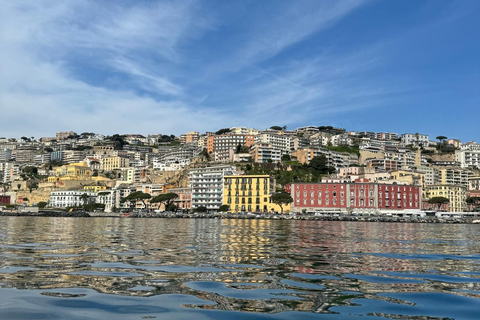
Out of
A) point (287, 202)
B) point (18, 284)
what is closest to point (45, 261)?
point (18, 284)

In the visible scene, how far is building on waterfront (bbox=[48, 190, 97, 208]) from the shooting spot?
148500mm

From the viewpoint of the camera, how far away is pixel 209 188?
123688 mm

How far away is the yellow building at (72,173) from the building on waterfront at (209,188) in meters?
67.7

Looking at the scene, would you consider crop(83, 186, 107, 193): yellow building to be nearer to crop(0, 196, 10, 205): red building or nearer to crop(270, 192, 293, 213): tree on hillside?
crop(0, 196, 10, 205): red building

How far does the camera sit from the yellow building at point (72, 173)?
170 meters

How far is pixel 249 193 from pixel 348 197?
85.1 ft

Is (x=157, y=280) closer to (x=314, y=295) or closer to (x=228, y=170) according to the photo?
(x=314, y=295)

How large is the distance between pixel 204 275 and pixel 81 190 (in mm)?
158168

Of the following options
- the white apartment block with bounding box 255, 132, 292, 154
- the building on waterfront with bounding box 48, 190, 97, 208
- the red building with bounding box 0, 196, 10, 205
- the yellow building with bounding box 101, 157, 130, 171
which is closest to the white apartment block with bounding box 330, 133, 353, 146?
the white apartment block with bounding box 255, 132, 292, 154

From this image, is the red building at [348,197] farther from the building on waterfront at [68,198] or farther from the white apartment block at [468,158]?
the white apartment block at [468,158]

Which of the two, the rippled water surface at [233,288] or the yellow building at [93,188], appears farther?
the yellow building at [93,188]

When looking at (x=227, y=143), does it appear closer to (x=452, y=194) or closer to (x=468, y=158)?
(x=452, y=194)

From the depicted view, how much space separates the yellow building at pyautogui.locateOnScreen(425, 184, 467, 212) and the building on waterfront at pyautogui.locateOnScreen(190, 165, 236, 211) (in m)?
60.2

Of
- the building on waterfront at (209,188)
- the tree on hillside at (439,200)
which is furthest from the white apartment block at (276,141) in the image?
the tree on hillside at (439,200)
